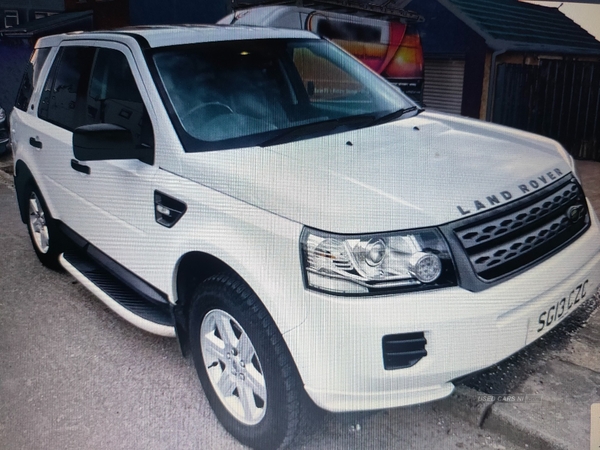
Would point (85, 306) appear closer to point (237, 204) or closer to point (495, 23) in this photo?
point (237, 204)

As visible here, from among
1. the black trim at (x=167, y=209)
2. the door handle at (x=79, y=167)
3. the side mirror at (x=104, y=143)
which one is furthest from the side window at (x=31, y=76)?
the black trim at (x=167, y=209)

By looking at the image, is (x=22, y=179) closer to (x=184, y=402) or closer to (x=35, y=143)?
(x=35, y=143)

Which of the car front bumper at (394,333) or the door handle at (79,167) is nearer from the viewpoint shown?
the car front bumper at (394,333)

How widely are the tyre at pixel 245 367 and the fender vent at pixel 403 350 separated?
1.21 ft

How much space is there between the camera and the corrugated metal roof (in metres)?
10.9

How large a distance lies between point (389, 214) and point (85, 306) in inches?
110

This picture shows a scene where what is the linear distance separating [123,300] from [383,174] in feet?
5.51

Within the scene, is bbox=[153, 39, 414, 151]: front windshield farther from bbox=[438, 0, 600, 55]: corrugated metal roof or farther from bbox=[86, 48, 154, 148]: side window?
bbox=[438, 0, 600, 55]: corrugated metal roof

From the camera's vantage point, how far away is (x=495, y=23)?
11758 mm

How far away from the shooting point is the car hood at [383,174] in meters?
2.19

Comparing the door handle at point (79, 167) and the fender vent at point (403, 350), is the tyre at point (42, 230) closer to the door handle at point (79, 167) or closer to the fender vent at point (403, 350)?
the door handle at point (79, 167)

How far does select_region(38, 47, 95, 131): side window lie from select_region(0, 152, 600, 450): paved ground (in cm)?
137

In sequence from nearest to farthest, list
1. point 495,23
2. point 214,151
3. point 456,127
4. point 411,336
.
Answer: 1. point 411,336
2. point 214,151
3. point 456,127
4. point 495,23

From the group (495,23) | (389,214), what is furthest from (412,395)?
(495,23)
